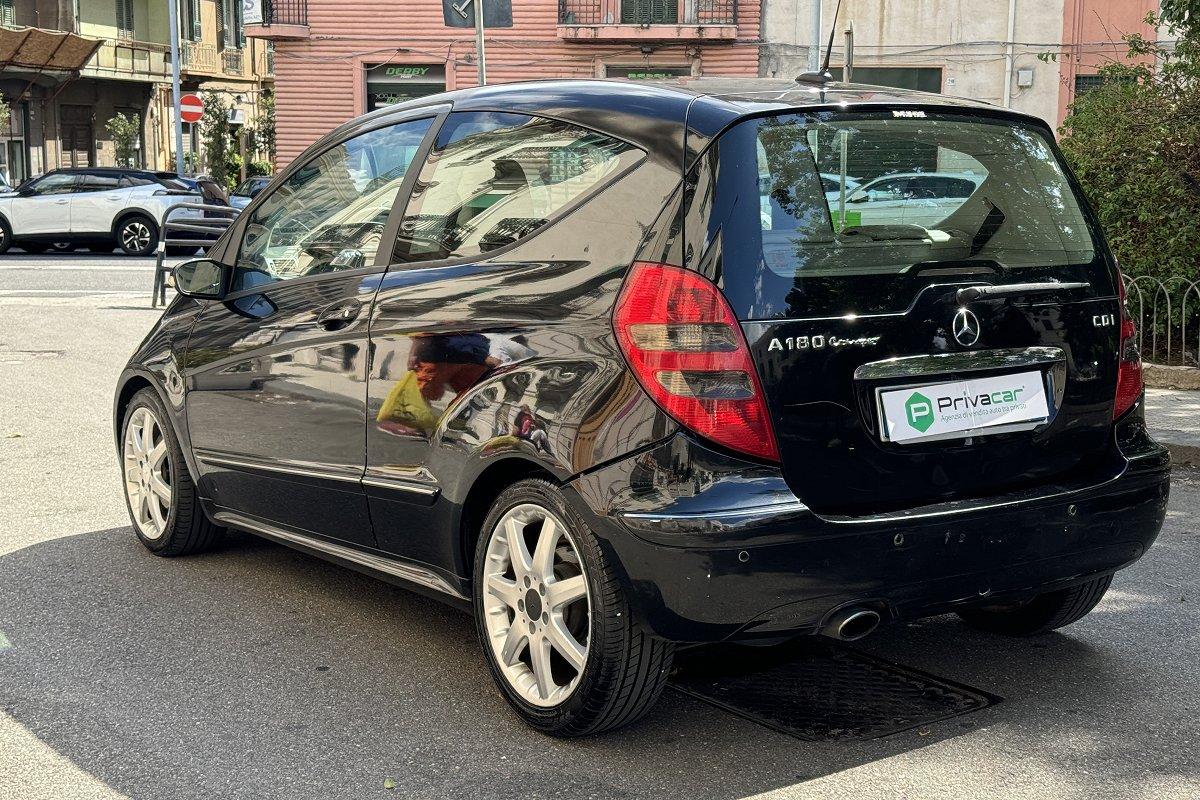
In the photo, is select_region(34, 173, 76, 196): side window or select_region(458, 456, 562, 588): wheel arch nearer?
select_region(458, 456, 562, 588): wheel arch

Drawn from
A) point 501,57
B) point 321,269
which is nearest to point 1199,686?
point 321,269

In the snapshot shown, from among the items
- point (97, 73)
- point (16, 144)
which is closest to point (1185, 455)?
point (16, 144)

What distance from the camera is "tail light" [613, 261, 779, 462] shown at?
11.7 ft

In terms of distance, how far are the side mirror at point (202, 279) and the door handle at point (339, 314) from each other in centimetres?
74

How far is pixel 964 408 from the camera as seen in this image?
3.79m

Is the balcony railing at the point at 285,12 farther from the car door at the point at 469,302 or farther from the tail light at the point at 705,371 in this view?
the tail light at the point at 705,371

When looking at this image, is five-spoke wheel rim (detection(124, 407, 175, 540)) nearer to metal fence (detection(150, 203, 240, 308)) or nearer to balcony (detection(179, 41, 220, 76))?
metal fence (detection(150, 203, 240, 308))

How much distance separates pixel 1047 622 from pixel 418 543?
1940mm

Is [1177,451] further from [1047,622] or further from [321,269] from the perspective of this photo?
[321,269]

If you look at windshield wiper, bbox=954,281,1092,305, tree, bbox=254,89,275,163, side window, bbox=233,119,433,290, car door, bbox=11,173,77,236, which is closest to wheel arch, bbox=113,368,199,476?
side window, bbox=233,119,433,290

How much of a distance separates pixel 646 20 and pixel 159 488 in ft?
103

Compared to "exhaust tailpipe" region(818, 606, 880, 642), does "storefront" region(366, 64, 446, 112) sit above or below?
above

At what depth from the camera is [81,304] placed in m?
16.9

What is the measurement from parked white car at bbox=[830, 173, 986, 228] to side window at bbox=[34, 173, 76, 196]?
24437mm
